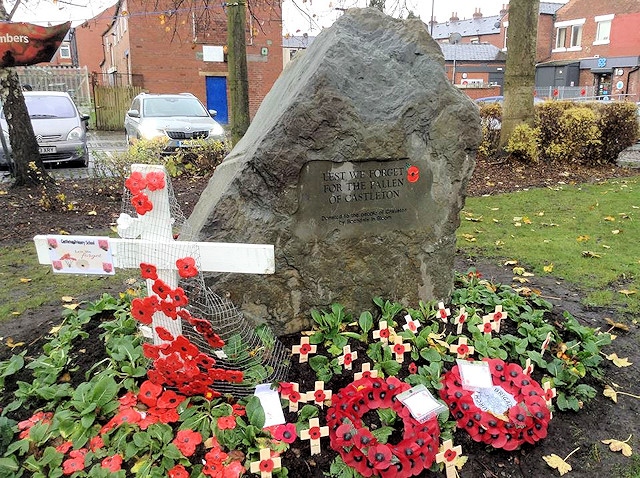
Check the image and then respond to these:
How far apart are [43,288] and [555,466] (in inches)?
166

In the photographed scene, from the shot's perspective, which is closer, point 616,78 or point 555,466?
point 555,466

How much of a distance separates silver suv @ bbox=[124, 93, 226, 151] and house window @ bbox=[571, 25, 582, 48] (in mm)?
35753

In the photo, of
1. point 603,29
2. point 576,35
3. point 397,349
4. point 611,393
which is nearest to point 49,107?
point 397,349

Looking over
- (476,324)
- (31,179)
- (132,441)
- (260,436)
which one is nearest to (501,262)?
(476,324)

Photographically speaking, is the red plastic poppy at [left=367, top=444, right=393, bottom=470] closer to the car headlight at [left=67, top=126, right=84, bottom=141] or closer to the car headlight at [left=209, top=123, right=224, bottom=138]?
the car headlight at [left=209, top=123, right=224, bottom=138]

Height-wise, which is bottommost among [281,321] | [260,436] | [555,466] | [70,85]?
[555,466]

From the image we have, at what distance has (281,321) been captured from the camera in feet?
10.4

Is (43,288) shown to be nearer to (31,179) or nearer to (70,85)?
(31,179)

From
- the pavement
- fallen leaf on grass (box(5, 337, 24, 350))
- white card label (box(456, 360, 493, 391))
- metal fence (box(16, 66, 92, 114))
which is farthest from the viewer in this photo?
metal fence (box(16, 66, 92, 114))

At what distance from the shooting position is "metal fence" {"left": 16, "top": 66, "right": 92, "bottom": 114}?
2398 cm

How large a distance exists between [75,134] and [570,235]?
9943mm

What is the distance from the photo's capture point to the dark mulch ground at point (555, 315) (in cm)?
257

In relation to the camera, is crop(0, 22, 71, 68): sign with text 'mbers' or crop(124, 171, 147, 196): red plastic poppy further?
crop(0, 22, 71, 68): sign with text 'mbers'

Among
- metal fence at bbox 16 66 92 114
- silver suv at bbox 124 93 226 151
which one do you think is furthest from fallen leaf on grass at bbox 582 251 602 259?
metal fence at bbox 16 66 92 114
